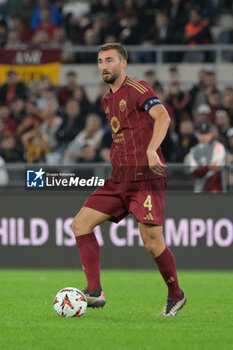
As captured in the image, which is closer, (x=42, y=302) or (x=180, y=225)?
(x=42, y=302)

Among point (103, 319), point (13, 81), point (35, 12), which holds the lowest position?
point (103, 319)

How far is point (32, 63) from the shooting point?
1862 cm

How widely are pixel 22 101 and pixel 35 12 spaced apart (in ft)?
12.8

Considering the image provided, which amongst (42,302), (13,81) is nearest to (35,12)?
(13,81)

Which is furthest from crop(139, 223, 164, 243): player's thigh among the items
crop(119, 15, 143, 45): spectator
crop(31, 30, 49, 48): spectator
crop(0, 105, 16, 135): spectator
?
crop(31, 30, 49, 48): spectator

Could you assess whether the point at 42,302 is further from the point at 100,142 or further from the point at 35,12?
the point at 35,12

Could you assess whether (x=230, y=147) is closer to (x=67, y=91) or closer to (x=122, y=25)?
(x=67, y=91)

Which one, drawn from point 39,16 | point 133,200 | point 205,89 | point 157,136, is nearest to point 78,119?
point 205,89

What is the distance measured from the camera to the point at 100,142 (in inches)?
632

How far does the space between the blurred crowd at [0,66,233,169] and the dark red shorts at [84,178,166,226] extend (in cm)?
647

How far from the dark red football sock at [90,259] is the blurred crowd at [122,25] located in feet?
36.7

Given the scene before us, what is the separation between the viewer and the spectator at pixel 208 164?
44.1 ft

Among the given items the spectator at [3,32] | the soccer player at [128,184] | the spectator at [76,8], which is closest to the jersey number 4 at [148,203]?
the soccer player at [128,184]

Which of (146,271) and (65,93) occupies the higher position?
(65,93)
